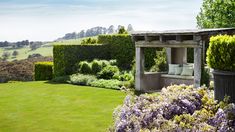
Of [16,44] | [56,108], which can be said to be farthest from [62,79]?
[16,44]

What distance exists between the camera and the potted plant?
727cm

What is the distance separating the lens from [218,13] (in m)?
34.1

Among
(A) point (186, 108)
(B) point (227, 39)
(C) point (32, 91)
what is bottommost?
(C) point (32, 91)

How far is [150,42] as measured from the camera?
1945cm

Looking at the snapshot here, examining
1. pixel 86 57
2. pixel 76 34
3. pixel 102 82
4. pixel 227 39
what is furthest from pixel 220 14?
pixel 76 34

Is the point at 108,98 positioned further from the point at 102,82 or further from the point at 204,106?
the point at 204,106

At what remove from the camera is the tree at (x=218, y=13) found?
108ft

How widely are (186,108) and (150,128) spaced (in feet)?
2.60

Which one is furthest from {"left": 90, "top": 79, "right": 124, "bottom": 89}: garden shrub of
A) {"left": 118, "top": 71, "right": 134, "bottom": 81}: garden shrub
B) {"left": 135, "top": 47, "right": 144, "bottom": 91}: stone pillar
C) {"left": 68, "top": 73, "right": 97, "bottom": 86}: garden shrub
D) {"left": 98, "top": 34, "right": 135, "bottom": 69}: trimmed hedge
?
{"left": 98, "top": 34, "right": 135, "bottom": 69}: trimmed hedge

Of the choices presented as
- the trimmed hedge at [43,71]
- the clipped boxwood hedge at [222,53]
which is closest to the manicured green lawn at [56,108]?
the clipped boxwood hedge at [222,53]

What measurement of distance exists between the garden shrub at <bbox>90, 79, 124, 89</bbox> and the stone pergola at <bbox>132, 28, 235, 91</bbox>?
49.9 inches

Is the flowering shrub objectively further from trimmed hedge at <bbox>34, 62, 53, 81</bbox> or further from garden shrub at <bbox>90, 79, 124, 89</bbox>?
trimmed hedge at <bbox>34, 62, 53, 81</bbox>

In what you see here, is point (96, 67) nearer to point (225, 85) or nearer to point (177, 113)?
point (225, 85)

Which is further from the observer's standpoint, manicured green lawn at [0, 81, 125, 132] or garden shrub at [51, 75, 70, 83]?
garden shrub at [51, 75, 70, 83]
